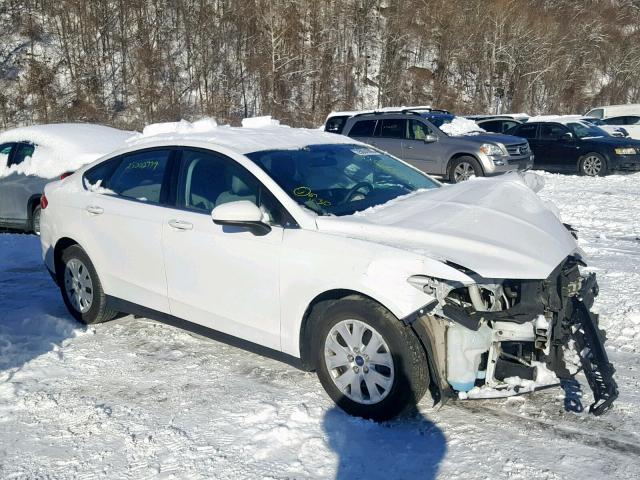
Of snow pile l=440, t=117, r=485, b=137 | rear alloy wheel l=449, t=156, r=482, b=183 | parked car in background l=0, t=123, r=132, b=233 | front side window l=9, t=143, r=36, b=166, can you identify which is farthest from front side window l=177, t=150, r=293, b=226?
snow pile l=440, t=117, r=485, b=137

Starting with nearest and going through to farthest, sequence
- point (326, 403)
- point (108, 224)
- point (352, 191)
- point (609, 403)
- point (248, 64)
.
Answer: point (609, 403) < point (326, 403) < point (352, 191) < point (108, 224) < point (248, 64)

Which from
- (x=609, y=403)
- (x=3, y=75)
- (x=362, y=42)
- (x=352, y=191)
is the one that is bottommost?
(x=609, y=403)

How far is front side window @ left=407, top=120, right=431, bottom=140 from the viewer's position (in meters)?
14.2

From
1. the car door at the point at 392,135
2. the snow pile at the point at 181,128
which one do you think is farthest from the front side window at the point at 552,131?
the snow pile at the point at 181,128

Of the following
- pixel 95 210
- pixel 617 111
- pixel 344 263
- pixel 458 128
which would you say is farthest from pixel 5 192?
pixel 617 111

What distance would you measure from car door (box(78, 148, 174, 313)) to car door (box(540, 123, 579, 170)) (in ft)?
44.4

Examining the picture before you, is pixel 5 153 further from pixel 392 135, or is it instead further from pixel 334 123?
pixel 334 123

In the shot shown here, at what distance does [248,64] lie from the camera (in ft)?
104

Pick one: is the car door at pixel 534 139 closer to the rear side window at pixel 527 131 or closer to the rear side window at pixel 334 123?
the rear side window at pixel 527 131

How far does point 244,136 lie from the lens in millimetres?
4871

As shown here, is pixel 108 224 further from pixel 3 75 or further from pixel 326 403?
pixel 3 75

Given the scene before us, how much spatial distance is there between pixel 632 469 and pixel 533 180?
9.24 feet

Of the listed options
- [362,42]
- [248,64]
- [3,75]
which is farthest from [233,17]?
[3,75]

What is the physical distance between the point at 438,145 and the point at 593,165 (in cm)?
452
